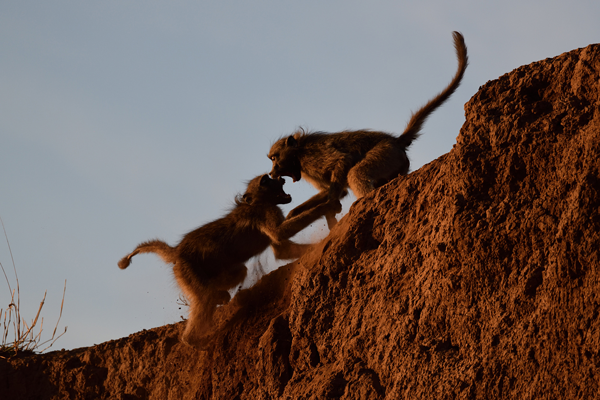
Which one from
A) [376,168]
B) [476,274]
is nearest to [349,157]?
[376,168]

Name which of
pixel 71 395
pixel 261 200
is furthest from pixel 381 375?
pixel 71 395

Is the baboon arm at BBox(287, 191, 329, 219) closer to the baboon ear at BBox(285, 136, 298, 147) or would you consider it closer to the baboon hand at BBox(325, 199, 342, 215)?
the baboon hand at BBox(325, 199, 342, 215)

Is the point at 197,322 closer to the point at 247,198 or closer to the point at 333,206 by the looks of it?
the point at 247,198

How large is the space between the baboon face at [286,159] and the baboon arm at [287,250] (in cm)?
87

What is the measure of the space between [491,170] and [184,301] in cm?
458

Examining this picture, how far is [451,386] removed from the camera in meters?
4.04

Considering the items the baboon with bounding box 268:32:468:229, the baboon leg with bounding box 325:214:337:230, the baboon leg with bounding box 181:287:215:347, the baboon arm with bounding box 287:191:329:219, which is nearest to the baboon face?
the baboon with bounding box 268:32:468:229

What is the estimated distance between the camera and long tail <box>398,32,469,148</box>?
707 centimetres

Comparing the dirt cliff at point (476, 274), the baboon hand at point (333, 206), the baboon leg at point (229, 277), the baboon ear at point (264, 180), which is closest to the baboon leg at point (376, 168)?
the baboon hand at point (333, 206)

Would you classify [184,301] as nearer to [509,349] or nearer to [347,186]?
[347,186]

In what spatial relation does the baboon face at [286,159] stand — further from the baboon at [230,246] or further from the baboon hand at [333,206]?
the baboon hand at [333,206]

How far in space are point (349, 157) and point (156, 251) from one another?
281 cm

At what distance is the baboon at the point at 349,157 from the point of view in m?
6.95

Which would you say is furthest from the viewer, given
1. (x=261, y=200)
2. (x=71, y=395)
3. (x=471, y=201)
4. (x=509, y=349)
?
(x=71, y=395)
